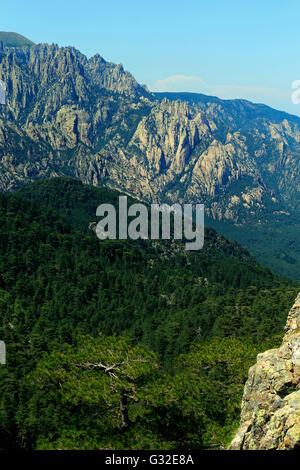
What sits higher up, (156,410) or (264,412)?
(264,412)

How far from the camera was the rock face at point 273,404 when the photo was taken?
29641mm

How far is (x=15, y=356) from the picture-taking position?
93.1 meters

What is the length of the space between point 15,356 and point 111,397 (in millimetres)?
51880

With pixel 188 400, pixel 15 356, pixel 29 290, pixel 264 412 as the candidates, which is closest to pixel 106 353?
pixel 188 400

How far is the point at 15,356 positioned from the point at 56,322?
64.8m

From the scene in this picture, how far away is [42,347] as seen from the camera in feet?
333

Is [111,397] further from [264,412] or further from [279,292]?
[279,292]

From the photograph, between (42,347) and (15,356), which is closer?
(15,356)

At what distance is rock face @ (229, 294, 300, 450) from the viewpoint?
29641 millimetres

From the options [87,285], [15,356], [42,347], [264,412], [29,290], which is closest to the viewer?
[264,412]

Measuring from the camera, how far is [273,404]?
35.6m

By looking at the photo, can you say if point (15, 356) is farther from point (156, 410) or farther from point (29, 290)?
point (29, 290)
